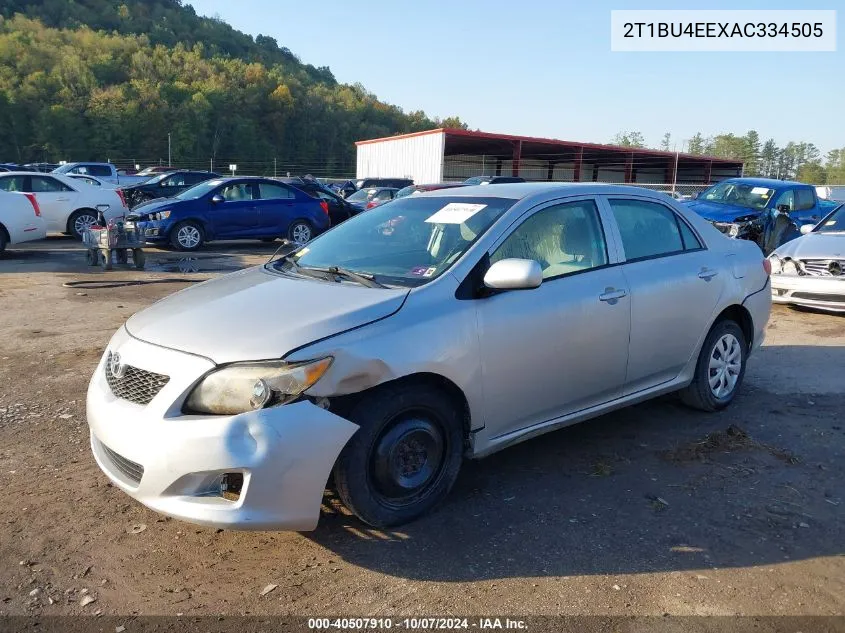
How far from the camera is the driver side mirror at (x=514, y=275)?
351cm

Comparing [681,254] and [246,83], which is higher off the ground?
[246,83]

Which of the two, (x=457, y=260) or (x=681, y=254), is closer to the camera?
(x=457, y=260)

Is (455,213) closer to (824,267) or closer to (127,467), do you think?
(127,467)

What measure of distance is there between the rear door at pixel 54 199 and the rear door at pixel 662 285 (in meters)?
14.1

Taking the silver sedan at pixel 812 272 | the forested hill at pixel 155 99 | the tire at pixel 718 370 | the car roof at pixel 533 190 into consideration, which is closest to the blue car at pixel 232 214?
the silver sedan at pixel 812 272

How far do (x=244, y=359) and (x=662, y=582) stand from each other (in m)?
2.01

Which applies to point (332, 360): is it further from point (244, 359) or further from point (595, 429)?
point (595, 429)

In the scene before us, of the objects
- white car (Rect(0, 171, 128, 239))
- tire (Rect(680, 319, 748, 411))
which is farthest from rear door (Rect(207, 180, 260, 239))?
tire (Rect(680, 319, 748, 411))

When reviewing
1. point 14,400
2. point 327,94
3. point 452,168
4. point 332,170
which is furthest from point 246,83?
point 14,400

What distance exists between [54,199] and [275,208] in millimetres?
4713

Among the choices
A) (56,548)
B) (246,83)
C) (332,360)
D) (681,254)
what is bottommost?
(56,548)

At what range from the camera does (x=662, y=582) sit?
9.91ft

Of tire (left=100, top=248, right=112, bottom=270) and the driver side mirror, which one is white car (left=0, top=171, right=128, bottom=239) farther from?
the driver side mirror

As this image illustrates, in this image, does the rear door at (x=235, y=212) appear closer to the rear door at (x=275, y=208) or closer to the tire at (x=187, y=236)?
the rear door at (x=275, y=208)
